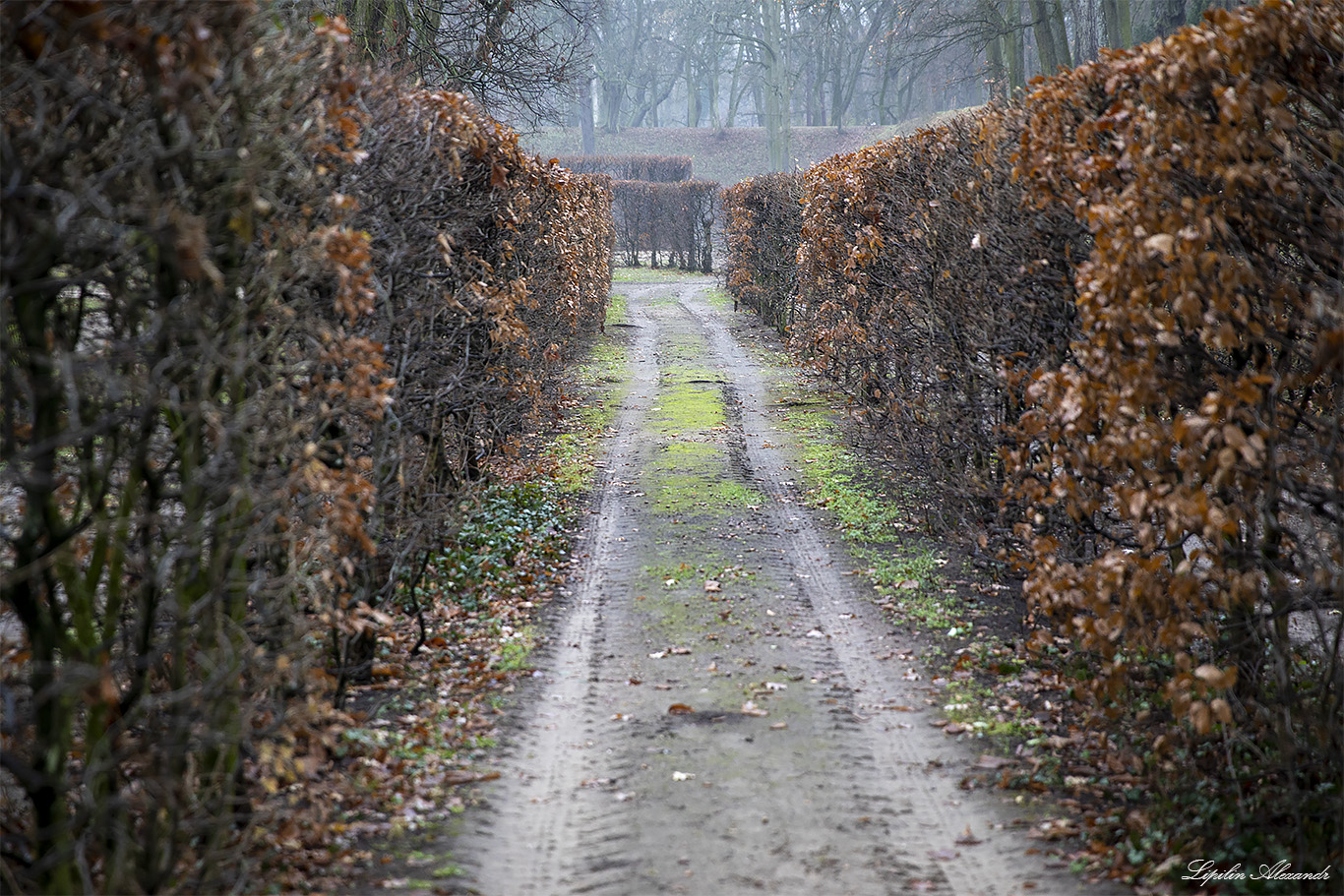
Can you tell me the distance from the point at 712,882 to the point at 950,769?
1.53 m

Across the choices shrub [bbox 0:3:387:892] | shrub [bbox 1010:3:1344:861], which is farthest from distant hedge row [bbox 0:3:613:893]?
shrub [bbox 1010:3:1344:861]

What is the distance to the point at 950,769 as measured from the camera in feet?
16.2

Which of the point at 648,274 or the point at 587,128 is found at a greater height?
the point at 587,128

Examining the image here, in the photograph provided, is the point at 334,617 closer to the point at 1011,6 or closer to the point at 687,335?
the point at 687,335

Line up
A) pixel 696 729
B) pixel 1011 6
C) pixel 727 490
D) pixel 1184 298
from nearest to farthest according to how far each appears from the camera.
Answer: pixel 1184 298 < pixel 696 729 < pixel 727 490 < pixel 1011 6

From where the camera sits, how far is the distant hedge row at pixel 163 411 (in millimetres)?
2861

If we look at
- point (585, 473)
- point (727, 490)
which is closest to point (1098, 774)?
point (727, 490)

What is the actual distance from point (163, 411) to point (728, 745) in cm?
307

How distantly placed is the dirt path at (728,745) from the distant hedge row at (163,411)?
3.95 ft

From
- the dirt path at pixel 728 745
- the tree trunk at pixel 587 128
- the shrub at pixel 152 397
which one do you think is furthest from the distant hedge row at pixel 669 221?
the shrub at pixel 152 397

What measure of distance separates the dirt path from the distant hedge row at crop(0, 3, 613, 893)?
120 cm

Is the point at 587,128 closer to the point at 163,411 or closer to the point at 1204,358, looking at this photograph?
the point at 1204,358

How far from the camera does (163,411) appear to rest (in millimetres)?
3477

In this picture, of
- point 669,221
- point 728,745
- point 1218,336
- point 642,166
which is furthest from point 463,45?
point 642,166
